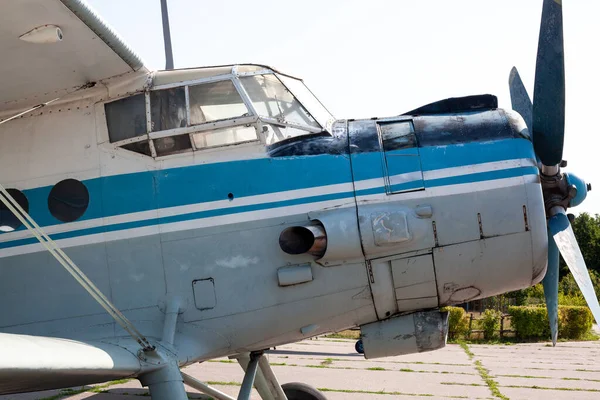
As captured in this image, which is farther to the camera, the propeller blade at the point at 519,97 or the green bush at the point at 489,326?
the green bush at the point at 489,326

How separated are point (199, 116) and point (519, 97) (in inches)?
130

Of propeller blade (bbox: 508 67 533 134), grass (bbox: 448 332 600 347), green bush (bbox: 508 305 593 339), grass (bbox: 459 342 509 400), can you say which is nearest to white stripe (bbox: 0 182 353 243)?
propeller blade (bbox: 508 67 533 134)

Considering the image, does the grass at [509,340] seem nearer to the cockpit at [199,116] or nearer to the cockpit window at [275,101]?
the cockpit window at [275,101]

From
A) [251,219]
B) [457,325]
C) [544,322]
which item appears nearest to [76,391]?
[251,219]

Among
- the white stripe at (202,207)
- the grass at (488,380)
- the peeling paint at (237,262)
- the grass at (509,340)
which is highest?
the white stripe at (202,207)

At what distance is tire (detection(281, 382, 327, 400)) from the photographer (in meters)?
8.33

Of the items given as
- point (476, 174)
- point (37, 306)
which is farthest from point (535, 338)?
point (37, 306)

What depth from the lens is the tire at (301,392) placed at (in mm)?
8328

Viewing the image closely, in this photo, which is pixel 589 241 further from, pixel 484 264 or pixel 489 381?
pixel 484 264

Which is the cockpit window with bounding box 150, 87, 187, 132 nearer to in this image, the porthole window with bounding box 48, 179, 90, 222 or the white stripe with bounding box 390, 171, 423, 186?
the porthole window with bounding box 48, 179, 90, 222

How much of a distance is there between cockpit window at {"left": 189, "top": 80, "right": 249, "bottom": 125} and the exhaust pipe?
1.12 metres

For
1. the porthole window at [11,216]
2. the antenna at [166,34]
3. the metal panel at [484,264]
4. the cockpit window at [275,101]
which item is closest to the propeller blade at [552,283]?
the metal panel at [484,264]

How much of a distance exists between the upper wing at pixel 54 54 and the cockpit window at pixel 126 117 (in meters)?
0.26

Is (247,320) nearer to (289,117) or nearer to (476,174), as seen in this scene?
(289,117)
